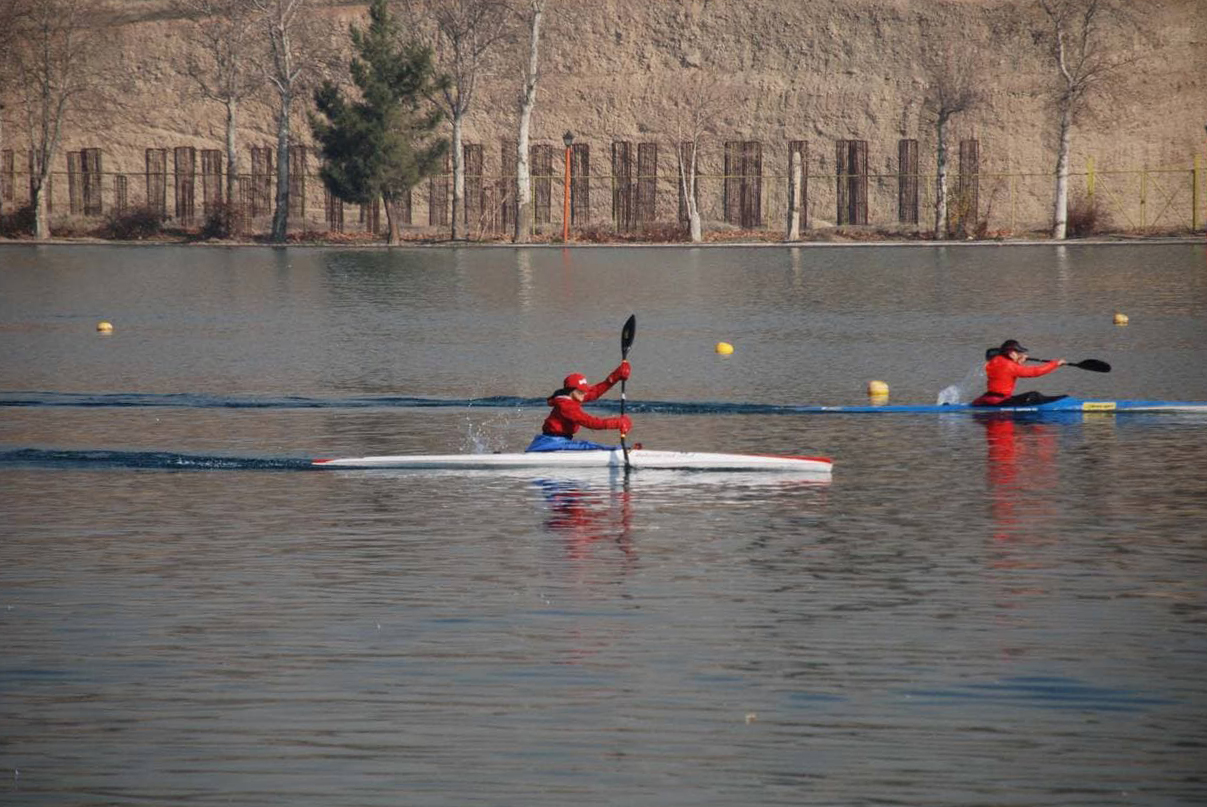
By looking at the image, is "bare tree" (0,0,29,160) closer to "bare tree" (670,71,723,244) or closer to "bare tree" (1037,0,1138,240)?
"bare tree" (670,71,723,244)

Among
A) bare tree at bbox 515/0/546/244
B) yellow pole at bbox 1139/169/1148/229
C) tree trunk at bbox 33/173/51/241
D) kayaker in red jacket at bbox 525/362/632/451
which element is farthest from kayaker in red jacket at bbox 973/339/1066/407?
tree trunk at bbox 33/173/51/241

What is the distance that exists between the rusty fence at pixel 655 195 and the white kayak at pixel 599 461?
6685 cm

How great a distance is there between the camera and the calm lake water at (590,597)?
11.4 meters

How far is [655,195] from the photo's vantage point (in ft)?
316

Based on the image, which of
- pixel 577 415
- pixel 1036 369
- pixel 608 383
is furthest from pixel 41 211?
pixel 577 415

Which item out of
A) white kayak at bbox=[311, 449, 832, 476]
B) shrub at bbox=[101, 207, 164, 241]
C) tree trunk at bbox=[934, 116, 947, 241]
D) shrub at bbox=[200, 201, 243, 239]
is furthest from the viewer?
shrub at bbox=[101, 207, 164, 241]

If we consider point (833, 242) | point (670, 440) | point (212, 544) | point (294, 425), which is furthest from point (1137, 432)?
point (833, 242)

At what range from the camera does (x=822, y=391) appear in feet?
110

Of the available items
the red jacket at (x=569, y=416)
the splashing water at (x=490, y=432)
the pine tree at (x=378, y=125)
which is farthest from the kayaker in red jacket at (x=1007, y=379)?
the pine tree at (x=378, y=125)

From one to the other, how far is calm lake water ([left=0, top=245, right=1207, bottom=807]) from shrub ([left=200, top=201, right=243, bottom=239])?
175 feet

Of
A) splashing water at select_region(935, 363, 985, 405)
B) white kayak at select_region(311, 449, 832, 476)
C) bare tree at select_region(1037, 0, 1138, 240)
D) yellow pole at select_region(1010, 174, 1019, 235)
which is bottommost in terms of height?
white kayak at select_region(311, 449, 832, 476)

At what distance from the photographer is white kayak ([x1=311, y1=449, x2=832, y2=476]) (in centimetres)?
2312

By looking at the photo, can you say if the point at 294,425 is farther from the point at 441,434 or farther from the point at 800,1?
the point at 800,1

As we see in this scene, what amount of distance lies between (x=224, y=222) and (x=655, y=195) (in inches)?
824
